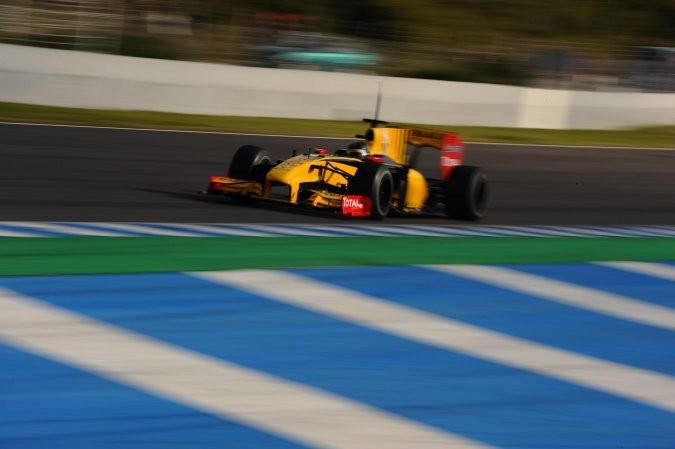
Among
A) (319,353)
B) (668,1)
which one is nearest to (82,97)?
(319,353)

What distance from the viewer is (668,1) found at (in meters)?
41.5

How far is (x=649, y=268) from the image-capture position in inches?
235

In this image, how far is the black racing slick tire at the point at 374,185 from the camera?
875 cm

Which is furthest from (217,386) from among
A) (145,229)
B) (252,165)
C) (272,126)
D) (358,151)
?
(272,126)

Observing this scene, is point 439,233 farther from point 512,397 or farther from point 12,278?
point 512,397

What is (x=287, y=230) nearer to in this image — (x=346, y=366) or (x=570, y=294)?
(x=570, y=294)

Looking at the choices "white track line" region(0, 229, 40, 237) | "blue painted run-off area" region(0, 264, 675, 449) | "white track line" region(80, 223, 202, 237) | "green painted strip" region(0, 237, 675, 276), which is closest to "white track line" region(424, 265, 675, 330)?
"blue painted run-off area" region(0, 264, 675, 449)

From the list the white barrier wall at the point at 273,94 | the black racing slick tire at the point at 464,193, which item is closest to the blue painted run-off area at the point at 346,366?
the black racing slick tire at the point at 464,193

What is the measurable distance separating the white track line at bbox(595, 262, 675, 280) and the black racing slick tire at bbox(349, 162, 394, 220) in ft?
9.89

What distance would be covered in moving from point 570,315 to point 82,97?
551 inches

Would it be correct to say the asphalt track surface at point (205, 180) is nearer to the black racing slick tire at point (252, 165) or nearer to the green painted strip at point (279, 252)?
the black racing slick tire at point (252, 165)

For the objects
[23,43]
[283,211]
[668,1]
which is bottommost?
[283,211]

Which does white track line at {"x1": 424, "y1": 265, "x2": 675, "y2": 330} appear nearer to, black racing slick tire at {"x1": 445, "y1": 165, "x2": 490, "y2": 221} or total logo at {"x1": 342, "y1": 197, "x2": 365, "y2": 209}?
total logo at {"x1": 342, "y1": 197, "x2": 365, "y2": 209}

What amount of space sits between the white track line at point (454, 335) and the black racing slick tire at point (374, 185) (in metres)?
3.73
